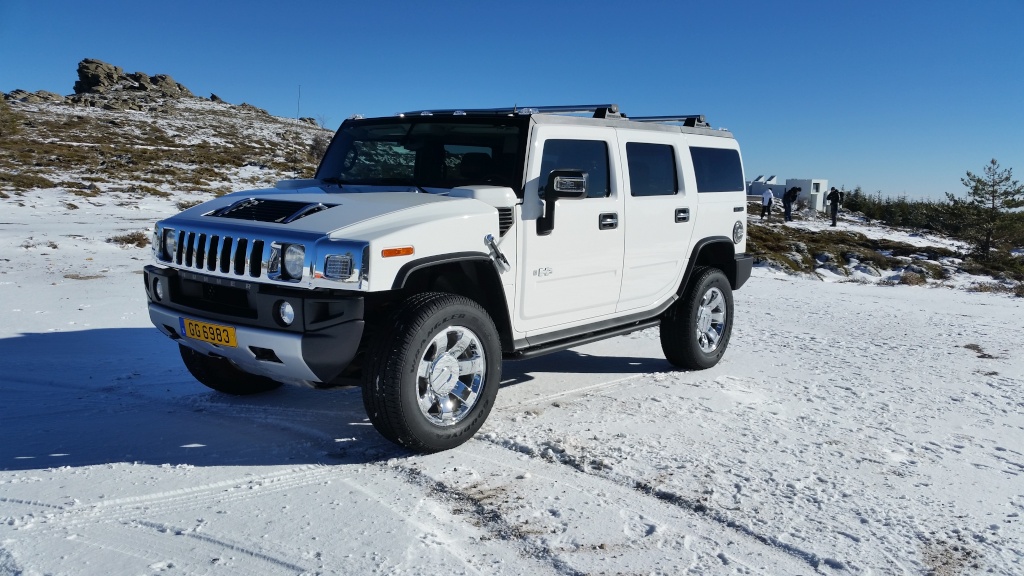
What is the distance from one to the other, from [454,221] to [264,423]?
166 cm

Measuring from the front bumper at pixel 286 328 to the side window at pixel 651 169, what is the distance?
7.76 feet

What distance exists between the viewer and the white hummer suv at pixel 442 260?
354cm

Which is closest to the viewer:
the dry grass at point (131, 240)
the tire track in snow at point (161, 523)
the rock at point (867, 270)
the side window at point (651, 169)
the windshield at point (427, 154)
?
the tire track in snow at point (161, 523)

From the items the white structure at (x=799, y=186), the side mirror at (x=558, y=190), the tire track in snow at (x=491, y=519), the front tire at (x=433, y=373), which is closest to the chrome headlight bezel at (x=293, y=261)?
the front tire at (x=433, y=373)

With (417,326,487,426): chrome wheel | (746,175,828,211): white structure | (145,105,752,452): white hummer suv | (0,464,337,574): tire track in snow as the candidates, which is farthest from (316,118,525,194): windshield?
(746,175,828,211): white structure

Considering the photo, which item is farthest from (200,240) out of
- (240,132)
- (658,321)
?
(240,132)

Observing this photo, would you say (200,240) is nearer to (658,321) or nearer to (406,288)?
(406,288)

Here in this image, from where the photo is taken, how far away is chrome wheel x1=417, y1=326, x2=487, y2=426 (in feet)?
12.5

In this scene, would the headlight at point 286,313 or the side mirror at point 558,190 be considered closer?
the headlight at point 286,313

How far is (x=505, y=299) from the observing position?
422cm

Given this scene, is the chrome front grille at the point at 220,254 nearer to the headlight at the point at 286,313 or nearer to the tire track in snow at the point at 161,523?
the headlight at the point at 286,313

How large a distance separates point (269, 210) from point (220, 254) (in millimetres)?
351

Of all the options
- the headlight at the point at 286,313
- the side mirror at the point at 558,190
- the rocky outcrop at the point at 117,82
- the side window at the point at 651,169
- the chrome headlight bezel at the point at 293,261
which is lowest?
the headlight at the point at 286,313

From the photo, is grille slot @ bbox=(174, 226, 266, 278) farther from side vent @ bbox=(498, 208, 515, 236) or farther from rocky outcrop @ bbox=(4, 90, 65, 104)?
rocky outcrop @ bbox=(4, 90, 65, 104)
